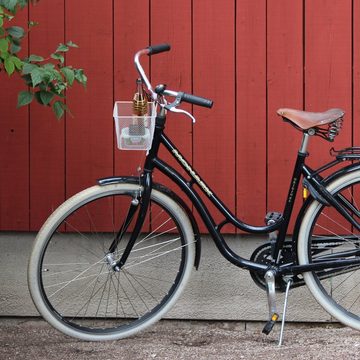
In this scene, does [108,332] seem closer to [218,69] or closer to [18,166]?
[18,166]

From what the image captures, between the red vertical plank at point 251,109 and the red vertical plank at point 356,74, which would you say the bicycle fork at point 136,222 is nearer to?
the red vertical plank at point 251,109

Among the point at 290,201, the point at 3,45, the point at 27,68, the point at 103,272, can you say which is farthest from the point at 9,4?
the point at 103,272

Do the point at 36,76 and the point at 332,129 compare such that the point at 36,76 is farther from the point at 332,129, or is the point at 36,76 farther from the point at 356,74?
the point at 356,74

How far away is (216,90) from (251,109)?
9.0 inches

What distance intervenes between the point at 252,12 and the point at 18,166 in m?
1.62

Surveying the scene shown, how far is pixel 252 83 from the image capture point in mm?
4098

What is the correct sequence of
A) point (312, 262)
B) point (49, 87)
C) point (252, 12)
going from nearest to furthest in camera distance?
point (49, 87)
point (312, 262)
point (252, 12)

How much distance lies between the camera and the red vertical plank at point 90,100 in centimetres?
412

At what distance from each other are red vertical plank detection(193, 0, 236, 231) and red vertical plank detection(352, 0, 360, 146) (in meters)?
0.68

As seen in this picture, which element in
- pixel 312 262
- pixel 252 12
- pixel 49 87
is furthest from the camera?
pixel 252 12

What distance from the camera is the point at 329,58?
160 inches

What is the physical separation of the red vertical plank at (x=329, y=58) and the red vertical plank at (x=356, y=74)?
0.03 meters

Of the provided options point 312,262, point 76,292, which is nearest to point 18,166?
point 76,292

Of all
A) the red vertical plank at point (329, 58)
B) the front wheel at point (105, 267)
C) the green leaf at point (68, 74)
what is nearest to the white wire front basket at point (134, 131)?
the green leaf at point (68, 74)
